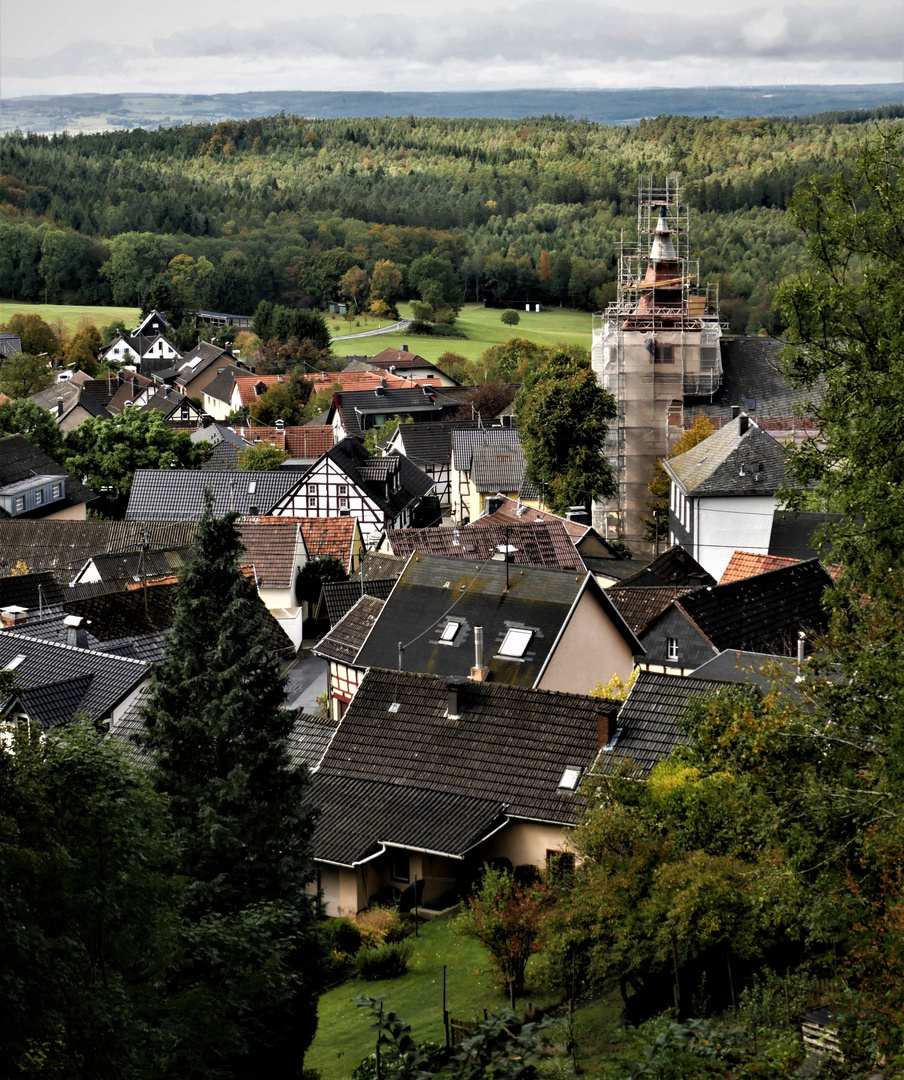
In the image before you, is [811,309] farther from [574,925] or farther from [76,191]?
[76,191]

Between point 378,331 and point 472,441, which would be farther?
point 378,331

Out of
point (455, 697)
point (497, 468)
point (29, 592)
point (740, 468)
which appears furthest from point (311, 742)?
point (497, 468)

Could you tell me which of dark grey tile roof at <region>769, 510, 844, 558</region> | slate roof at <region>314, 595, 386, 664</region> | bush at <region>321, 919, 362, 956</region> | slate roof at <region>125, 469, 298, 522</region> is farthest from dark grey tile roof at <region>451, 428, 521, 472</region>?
bush at <region>321, 919, 362, 956</region>

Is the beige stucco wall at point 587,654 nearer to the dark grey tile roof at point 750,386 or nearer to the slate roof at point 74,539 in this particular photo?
the slate roof at point 74,539

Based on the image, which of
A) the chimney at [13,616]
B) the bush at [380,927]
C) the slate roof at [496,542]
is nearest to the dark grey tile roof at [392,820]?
the bush at [380,927]

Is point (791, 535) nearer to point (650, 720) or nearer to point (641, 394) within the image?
point (641, 394)

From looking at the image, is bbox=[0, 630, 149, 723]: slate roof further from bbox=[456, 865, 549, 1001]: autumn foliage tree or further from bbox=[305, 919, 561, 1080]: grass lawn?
bbox=[456, 865, 549, 1001]: autumn foliage tree

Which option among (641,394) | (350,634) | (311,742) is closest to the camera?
(311,742)
